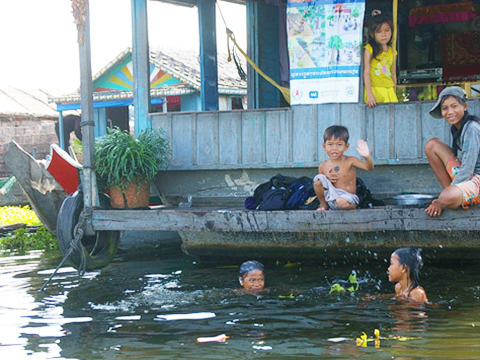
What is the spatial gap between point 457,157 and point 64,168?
15.3ft

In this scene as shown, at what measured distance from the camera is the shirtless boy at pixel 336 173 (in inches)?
259

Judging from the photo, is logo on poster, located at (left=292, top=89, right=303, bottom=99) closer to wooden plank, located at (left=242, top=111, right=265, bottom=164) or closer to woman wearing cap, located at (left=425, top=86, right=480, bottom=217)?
wooden plank, located at (left=242, top=111, right=265, bottom=164)

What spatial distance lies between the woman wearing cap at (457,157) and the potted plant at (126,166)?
3.10m

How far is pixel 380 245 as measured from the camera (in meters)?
7.15

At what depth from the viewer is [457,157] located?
247 inches

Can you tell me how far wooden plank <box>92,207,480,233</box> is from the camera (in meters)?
5.98

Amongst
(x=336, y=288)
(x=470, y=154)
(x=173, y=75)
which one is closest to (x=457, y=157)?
(x=470, y=154)

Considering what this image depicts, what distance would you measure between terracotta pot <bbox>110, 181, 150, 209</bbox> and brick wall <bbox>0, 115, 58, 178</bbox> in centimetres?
1405

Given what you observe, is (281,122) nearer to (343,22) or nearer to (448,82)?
(343,22)

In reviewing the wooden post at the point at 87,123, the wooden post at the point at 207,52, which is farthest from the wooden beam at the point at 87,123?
the wooden post at the point at 207,52

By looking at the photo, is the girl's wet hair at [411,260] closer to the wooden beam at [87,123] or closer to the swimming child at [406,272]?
the swimming child at [406,272]

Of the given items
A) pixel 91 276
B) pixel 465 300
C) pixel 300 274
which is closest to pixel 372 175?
pixel 300 274

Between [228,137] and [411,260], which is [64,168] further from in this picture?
[411,260]

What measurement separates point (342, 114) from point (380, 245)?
1.57 meters
